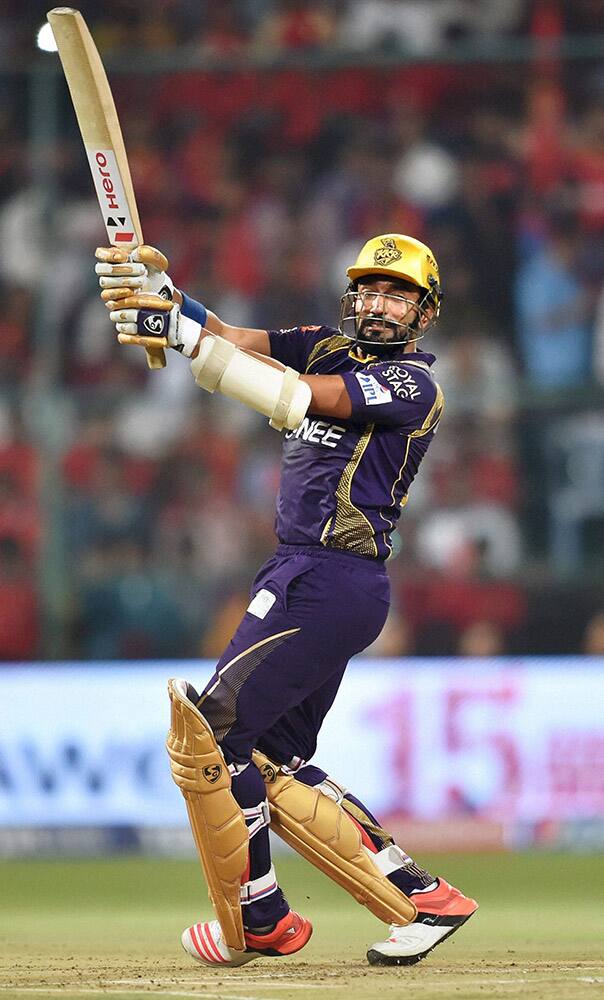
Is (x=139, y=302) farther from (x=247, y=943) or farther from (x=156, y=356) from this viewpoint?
(x=247, y=943)

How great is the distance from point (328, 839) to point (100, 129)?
2529 mm

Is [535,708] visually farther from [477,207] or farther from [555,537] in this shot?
[477,207]

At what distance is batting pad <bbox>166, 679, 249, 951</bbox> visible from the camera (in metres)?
5.35

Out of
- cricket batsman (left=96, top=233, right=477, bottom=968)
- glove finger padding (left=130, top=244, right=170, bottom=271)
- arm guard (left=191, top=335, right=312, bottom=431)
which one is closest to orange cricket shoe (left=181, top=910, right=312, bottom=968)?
cricket batsman (left=96, top=233, right=477, bottom=968)

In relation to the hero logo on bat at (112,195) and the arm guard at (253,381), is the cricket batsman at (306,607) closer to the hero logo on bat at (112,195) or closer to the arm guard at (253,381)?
the arm guard at (253,381)

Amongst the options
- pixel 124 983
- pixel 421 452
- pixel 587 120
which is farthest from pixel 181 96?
pixel 124 983

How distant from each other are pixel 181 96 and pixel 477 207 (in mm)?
2239

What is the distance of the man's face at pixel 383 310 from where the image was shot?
5.81 m

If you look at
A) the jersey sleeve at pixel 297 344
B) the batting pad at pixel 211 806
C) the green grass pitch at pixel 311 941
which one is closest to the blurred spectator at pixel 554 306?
the green grass pitch at pixel 311 941

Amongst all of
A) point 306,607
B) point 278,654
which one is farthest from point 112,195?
point 278,654

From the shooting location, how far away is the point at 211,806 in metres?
5.39

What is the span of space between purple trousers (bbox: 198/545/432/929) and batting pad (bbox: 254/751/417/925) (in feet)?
0.47

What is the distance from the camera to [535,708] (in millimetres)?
9953

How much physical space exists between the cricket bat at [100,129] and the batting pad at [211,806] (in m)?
1.21
